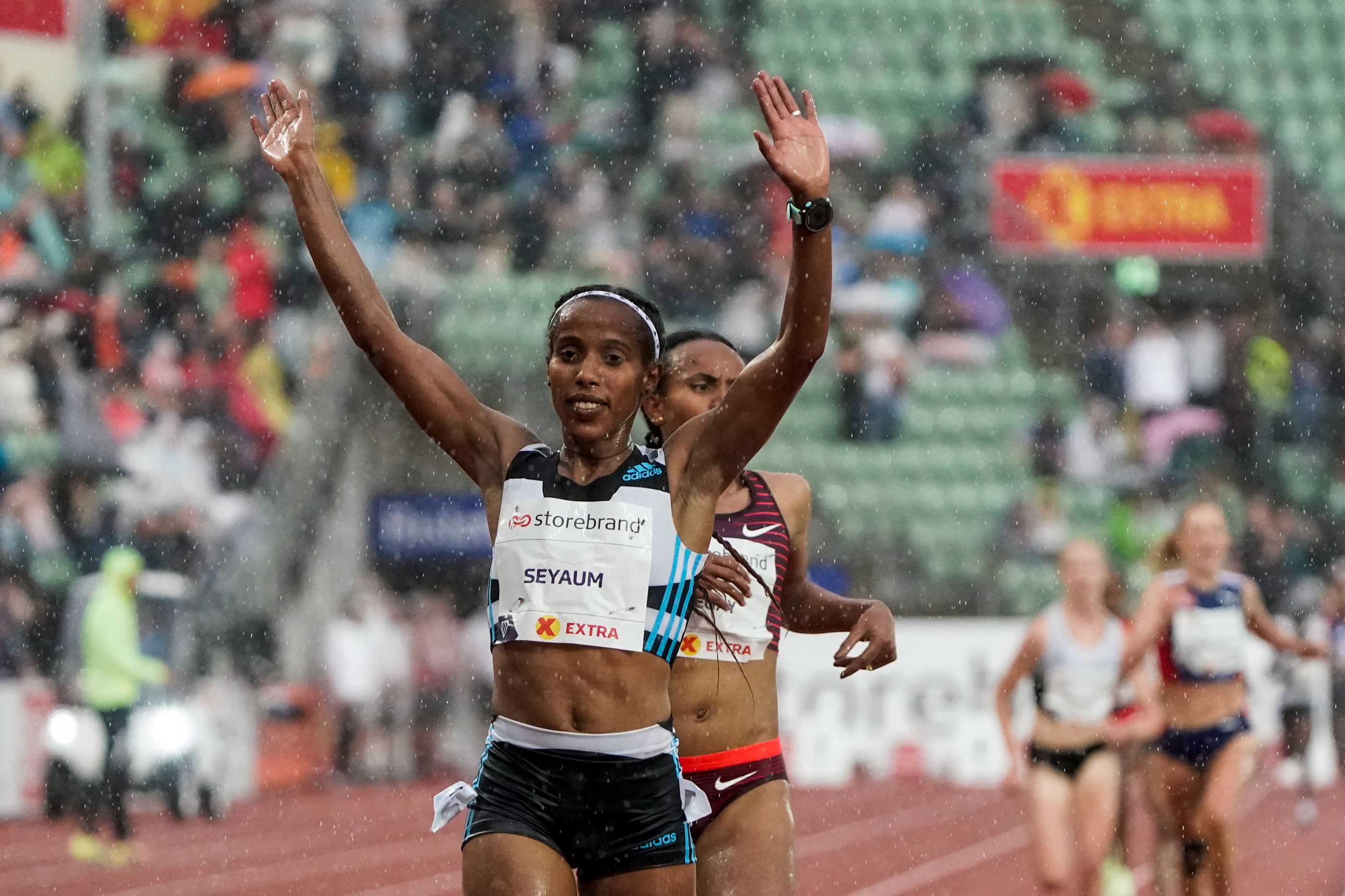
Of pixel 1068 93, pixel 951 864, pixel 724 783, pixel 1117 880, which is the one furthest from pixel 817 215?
pixel 1068 93

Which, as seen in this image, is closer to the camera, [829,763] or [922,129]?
[829,763]

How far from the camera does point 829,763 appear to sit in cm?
1552

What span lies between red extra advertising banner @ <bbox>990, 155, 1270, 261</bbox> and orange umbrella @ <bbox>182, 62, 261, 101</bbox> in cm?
741

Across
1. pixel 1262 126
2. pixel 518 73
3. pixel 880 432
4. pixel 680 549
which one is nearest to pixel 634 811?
pixel 680 549

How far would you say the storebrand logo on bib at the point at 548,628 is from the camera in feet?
13.0

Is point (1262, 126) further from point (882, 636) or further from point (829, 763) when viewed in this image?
point (882, 636)

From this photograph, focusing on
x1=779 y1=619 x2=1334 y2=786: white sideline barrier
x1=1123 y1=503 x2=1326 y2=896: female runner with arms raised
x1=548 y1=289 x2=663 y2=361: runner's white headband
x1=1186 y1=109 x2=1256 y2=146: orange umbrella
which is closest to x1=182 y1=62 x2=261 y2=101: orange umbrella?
x1=779 y1=619 x2=1334 y2=786: white sideline barrier

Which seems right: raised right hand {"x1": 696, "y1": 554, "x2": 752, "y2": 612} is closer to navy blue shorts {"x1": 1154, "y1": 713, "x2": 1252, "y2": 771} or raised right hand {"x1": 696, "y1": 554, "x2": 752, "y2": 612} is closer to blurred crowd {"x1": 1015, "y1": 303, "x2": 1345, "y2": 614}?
navy blue shorts {"x1": 1154, "y1": 713, "x2": 1252, "y2": 771}

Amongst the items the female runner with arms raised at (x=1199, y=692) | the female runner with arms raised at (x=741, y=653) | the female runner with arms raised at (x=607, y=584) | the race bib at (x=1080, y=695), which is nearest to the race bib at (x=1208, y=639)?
the female runner with arms raised at (x=1199, y=692)

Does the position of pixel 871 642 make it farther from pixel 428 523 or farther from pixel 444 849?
pixel 428 523

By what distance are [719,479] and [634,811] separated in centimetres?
72

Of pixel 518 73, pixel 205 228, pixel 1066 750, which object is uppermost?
pixel 518 73

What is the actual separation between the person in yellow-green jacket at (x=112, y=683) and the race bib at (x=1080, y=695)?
21.0 feet

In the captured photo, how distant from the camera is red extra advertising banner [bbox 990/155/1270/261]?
63.7ft
